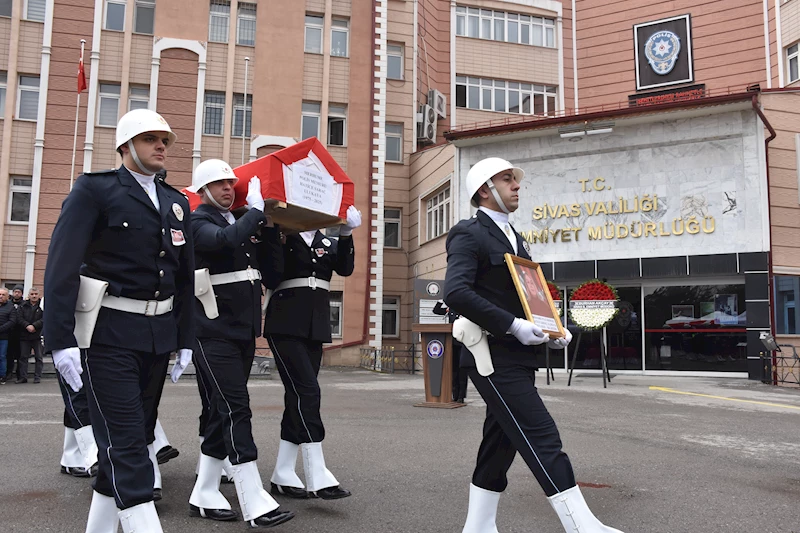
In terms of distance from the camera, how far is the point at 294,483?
500cm

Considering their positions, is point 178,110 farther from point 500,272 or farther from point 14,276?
point 500,272

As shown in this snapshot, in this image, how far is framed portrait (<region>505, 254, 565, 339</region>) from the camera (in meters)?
3.60

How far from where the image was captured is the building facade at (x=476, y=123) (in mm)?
19547

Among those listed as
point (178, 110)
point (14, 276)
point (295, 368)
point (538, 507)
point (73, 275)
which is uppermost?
point (178, 110)

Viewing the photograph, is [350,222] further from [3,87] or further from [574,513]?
[3,87]

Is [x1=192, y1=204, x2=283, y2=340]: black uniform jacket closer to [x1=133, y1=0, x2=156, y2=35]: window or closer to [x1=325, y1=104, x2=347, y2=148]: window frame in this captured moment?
[x1=325, y1=104, x2=347, y2=148]: window frame

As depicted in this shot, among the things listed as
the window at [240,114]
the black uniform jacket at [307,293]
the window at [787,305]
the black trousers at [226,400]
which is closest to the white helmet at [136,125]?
the black trousers at [226,400]

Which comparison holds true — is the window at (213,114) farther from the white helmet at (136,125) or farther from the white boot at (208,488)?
the white helmet at (136,125)

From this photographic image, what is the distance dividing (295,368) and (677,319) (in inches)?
684

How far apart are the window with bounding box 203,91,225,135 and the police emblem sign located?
54.6 feet

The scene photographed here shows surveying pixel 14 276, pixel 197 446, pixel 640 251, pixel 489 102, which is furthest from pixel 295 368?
pixel 489 102

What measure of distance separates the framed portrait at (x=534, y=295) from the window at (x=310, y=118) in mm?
24170

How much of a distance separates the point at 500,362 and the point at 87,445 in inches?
141

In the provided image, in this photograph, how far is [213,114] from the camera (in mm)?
26578
